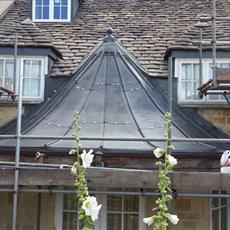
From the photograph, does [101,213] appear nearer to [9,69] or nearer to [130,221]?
[130,221]

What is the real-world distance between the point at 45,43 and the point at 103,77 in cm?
165

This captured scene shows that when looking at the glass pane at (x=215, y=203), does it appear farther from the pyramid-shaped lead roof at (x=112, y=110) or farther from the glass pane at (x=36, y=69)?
the glass pane at (x=36, y=69)

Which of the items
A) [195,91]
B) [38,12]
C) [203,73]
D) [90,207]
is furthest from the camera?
[38,12]

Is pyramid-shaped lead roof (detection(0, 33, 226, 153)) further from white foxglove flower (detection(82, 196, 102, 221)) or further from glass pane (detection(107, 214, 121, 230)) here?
white foxglove flower (detection(82, 196, 102, 221))

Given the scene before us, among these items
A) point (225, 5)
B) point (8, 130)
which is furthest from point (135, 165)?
point (225, 5)

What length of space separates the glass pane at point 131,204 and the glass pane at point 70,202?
0.93 meters

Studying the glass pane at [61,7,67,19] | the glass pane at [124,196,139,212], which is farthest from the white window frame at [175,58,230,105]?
the glass pane at [61,7,67,19]

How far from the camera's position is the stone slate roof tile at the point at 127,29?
13.8 meters

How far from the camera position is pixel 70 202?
11.8 metres

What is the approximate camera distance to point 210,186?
864 centimetres

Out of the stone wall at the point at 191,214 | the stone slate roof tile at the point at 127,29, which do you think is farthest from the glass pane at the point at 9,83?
the stone wall at the point at 191,214

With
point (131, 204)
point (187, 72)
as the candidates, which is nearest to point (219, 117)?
point (187, 72)

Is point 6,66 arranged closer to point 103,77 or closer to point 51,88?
point 51,88

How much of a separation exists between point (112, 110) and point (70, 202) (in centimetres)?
186
